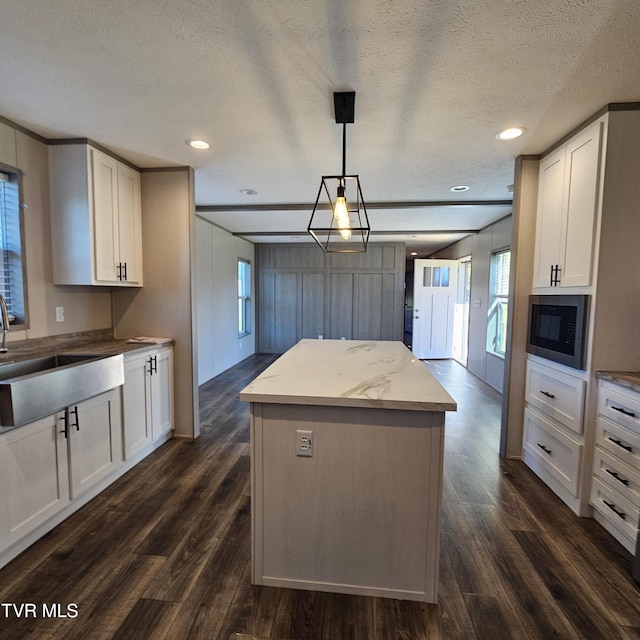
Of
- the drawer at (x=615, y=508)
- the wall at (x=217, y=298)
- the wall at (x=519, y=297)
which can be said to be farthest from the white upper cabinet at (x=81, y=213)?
the drawer at (x=615, y=508)

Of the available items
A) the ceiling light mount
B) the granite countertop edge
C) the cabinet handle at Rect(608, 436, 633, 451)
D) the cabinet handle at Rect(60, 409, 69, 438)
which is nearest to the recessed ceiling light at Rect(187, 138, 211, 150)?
the ceiling light mount

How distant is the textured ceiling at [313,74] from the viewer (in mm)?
1371

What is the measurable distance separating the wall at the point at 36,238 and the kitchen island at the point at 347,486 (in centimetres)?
198

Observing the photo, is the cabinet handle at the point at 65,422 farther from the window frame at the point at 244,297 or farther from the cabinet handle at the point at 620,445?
the window frame at the point at 244,297

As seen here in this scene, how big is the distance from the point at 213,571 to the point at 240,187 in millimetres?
3266

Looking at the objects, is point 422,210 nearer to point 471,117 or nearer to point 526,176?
point 526,176

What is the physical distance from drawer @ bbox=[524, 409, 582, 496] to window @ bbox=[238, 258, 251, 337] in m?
5.13

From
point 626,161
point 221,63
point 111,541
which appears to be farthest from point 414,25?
point 111,541

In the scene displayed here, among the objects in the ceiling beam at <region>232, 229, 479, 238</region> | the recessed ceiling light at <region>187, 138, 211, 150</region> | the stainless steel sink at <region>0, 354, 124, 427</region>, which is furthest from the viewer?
the ceiling beam at <region>232, 229, 479, 238</region>

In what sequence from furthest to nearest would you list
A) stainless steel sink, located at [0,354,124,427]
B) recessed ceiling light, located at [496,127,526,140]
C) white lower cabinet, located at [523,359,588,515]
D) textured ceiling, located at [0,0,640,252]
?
1. recessed ceiling light, located at [496,127,526,140]
2. white lower cabinet, located at [523,359,588,515]
3. stainless steel sink, located at [0,354,124,427]
4. textured ceiling, located at [0,0,640,252]

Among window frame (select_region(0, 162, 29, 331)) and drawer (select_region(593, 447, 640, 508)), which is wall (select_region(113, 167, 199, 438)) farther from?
drawer (select_region(593, 447, 640, 508))

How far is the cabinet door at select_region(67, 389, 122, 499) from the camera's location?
2084 mm

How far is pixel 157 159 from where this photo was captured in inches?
113

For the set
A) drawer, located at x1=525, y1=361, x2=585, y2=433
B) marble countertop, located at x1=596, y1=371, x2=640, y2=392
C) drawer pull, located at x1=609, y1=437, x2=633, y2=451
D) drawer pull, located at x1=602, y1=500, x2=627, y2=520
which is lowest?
drawer pull, located at x1=602, y1=500, x2=627, y2=520
